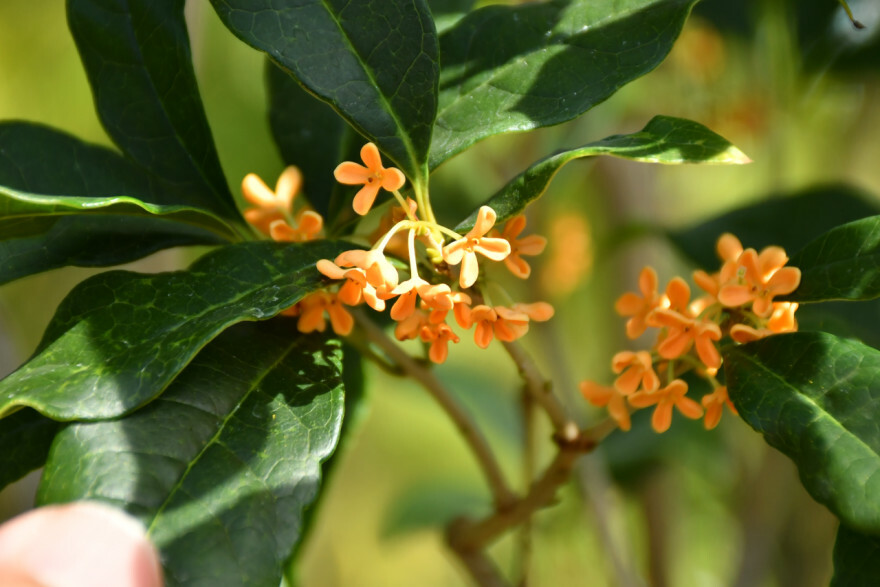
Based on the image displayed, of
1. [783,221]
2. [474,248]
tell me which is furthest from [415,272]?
[783,221]

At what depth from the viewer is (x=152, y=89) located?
55cm

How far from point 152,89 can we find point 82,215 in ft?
0.38

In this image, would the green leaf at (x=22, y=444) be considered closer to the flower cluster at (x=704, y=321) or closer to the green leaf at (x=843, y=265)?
the flower cluster at (x=704, y=321)

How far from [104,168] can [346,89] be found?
234 millimetres

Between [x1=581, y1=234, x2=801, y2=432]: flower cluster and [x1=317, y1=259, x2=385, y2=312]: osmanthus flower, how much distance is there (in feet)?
0.53

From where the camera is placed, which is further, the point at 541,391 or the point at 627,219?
the point at 627,219

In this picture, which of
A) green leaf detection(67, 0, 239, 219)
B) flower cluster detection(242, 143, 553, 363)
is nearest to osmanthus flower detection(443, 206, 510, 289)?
flower cluster detection(242, 143, 553, 363)

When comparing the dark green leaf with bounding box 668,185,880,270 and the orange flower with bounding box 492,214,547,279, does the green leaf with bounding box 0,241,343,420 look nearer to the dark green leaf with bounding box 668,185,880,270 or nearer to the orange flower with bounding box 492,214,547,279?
the orange flower with bounding box 492,214,547,279

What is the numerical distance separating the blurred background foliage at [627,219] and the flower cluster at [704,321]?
0.33 m

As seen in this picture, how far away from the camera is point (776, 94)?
3.98 ft

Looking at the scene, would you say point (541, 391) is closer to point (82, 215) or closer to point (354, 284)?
point (354, 284)

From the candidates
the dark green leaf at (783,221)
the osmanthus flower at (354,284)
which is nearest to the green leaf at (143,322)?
the osmanthus flower at (354,284)

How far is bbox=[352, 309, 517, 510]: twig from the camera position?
582 millimetres

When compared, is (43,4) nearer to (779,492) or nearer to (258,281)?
(258,281)
